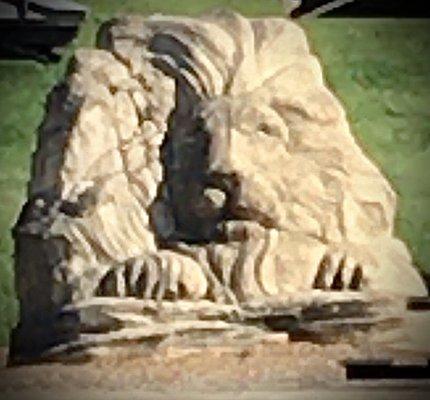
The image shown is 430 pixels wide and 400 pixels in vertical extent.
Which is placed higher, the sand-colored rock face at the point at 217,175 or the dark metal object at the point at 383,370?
the sand-colored rock face at the point at 217,175

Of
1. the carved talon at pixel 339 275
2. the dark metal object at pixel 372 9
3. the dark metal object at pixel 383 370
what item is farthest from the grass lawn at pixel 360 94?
the dark metal object at pixel 383 370

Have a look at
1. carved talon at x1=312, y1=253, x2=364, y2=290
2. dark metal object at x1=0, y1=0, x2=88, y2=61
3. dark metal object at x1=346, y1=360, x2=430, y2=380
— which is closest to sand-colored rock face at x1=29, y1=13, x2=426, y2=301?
carved talon at x1=312, y1=253, x2=364, y2=290

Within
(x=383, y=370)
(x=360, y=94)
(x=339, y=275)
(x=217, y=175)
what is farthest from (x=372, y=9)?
(x=383, y=370)

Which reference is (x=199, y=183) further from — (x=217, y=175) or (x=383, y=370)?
(x=383, y=370)

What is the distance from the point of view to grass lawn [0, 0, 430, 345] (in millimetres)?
4199

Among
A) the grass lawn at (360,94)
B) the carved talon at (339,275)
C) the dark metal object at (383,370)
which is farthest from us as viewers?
the grass lawn at (360,94)

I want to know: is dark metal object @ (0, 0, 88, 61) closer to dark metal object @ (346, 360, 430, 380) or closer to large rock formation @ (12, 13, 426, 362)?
large rock formation @ (12, 13, 426, 362)

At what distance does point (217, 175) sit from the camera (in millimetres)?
4137

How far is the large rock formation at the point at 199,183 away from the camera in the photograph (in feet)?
13.1

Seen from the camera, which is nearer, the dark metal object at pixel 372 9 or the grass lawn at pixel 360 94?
the grass lawn at pixel 360 94

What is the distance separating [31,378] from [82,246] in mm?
386

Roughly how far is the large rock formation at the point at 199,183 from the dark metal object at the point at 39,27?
90 millimetres

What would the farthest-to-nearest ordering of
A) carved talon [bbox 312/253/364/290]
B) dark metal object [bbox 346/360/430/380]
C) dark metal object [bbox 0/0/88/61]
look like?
dark metal object [bbox 0/0/88/61], carved talon [bbox 312/253/364/290], dark metal object [bbox 346/360/430/380]

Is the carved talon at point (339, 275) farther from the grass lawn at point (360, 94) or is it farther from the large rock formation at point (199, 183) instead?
the grass lawn at point (360, 94)
